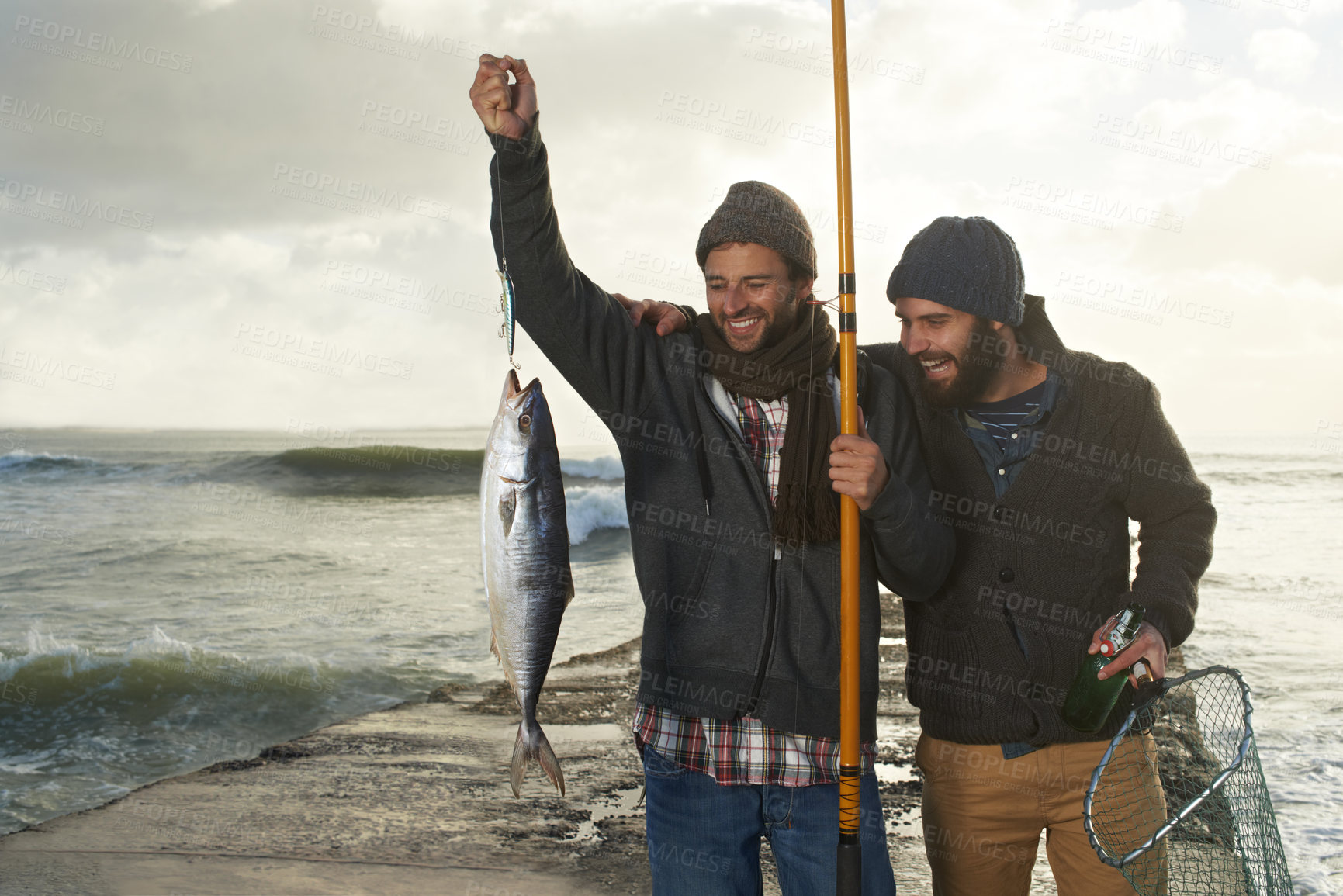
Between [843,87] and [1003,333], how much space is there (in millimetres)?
982

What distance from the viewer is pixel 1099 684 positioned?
271cm

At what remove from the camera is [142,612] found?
11.7 m

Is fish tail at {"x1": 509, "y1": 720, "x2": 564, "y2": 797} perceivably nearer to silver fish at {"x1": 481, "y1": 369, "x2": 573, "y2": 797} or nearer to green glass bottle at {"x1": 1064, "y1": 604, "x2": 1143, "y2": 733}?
silver fish at {"x1": 481, "y1": 369, "x2": 573, "y2": 797}

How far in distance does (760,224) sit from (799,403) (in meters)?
0.55

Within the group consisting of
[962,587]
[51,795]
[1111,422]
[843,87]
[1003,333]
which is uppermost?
[843,87]

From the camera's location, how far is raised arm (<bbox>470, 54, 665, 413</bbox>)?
232 centimetres

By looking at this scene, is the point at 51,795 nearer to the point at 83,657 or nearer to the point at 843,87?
the point at 83,657

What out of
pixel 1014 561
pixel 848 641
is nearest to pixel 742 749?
pixel 848 641

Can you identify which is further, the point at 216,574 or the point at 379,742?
the point at 216,574

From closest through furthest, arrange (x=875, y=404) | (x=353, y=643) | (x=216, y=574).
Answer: (x=875, y=404) → (x=353, y=643) → (x=216, y=574)

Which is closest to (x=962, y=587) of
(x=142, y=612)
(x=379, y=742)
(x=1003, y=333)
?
(x=1003, y=333)

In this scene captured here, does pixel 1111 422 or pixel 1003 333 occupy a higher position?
pixel 1003 333

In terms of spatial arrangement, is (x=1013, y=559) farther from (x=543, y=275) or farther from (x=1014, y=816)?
(x=543, y=275)

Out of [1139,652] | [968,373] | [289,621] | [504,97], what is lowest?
[289,621]
